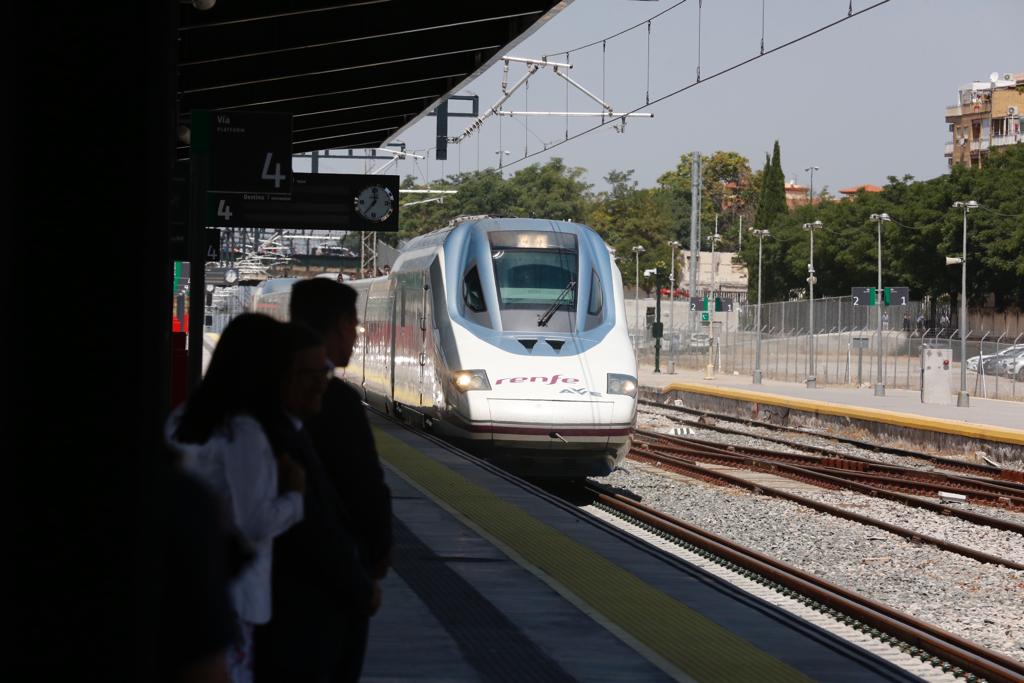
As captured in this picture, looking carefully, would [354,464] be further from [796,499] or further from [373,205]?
[796,499]

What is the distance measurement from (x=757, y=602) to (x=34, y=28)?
664cm

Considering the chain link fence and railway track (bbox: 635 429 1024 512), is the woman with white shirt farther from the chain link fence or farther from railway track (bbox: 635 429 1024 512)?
the chain link fence

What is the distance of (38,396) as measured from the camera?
2.88 metres

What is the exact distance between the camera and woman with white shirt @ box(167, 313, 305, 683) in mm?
3203

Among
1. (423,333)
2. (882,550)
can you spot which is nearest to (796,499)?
(882,550)

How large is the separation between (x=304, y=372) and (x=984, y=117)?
408 ft

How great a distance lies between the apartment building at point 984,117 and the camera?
11538 cm

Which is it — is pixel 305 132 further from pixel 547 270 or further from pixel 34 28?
pixel 34 28

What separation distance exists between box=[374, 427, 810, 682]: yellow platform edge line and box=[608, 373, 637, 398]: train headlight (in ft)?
8.41

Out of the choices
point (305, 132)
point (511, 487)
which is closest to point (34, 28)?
point (511, 487)

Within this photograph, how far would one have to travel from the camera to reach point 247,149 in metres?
11.8

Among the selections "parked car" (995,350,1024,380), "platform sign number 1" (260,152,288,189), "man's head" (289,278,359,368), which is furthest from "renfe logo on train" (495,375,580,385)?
"parked car" (995,350,1024,380)

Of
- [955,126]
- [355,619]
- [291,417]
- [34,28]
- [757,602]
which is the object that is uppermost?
[955,126]

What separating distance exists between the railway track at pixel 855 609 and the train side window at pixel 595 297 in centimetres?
229
